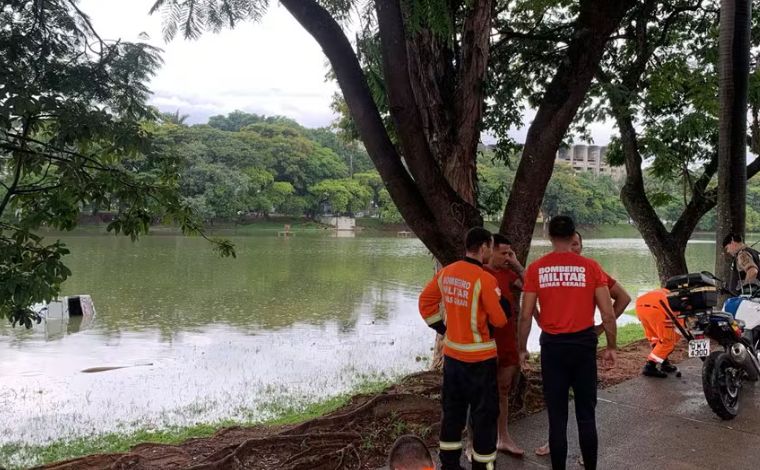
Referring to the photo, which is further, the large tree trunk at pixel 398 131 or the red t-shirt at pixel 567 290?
the large tree trunk at pixel 398 131

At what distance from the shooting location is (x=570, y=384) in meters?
3.53

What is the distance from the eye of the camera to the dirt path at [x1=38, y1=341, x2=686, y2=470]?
3.95 metres

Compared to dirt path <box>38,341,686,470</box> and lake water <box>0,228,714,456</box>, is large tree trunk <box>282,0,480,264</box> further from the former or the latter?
lake water <box>0,228,714,456</box>

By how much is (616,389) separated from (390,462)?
4350 mm

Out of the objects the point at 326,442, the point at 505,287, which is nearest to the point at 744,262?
the point at 505,287

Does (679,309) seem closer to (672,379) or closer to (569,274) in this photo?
(672,379)

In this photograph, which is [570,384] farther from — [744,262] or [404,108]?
[744,262]

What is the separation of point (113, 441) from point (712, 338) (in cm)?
580

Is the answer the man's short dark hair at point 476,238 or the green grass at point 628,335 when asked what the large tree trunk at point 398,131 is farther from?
the green grass at point 628,335

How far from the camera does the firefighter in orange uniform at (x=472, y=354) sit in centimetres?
340

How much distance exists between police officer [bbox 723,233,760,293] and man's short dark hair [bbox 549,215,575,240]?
327 centimetres

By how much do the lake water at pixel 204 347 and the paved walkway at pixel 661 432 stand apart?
4.15 m

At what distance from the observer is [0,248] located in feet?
10.2

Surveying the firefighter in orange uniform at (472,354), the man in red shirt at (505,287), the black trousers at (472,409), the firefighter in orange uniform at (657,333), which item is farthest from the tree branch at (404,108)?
the firefighter in orange uniform at (657,333)
